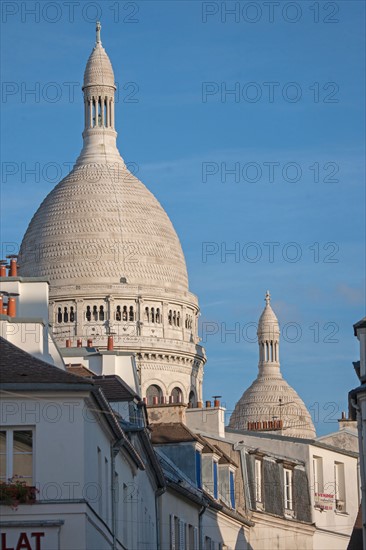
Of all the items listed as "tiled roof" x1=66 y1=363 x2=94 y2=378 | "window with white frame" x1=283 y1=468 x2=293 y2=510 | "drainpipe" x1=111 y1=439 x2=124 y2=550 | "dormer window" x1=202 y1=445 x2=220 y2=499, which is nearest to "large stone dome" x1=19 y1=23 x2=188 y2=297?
"window with white frame" x1=283 y1=468 x2=293 y2=510

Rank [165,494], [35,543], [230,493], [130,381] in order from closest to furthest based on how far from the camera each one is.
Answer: [35,543] → [165,494] → [130,381] → [230,493]

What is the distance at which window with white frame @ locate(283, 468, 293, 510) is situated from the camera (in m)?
53.8

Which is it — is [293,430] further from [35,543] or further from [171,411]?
[35,543]

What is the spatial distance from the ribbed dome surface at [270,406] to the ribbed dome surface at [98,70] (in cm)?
2588

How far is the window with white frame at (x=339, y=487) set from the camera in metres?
56.1

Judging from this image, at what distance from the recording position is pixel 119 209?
13988 centimetres

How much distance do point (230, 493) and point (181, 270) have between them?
91303mm

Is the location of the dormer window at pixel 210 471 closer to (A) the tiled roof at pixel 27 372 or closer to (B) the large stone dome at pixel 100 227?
(A) the tiled roof at pixel 27 372

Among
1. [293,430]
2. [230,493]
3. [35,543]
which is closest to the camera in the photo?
[35,543]

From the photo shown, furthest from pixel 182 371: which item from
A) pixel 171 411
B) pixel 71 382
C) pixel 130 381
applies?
pixel 71 382

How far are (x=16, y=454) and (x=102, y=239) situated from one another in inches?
4392

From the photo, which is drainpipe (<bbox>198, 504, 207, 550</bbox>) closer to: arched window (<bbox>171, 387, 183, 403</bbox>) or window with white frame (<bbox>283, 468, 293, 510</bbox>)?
window with white frame (<bbox>283, 468, 293, 510</bbox>)

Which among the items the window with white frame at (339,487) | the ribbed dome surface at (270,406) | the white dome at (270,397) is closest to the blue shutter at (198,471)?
the window with white frame at (339,487)

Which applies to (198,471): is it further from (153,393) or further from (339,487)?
(153,393)
